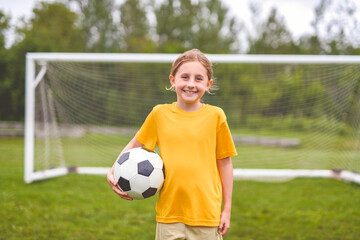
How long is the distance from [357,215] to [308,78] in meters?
4.41

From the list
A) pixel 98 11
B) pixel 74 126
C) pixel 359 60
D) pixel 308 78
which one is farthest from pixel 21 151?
pixel 98 11

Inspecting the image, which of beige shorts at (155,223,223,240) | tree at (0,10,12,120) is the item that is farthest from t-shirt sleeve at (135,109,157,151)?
tree at (0,10,12,120)

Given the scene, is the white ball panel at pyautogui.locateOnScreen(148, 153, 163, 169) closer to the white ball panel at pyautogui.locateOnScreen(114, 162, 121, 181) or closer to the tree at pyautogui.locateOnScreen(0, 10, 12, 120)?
the white ball panel at pyautogui.locateOnScreen(114, 162, 121, 181)

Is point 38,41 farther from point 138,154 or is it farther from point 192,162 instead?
point 192,162

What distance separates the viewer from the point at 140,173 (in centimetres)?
180

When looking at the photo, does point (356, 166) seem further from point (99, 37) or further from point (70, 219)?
point (99, 37)

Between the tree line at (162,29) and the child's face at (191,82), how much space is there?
51.6 ft

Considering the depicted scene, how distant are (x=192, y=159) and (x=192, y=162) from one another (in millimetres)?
15

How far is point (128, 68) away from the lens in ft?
40.3

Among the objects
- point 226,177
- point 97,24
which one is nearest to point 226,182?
point 226,177

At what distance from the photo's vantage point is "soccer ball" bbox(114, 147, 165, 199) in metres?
1.73

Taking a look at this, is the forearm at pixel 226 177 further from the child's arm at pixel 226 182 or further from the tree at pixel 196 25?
the tree at pixel 196 25

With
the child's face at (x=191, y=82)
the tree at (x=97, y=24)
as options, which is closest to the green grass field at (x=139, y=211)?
the child's face at (x=191, y=82)

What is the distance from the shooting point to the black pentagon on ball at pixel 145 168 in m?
1.75
